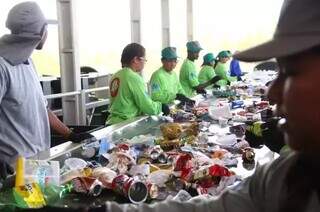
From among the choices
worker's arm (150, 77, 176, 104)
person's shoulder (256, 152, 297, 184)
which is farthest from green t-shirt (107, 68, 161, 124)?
person's shoulder (256, 152, 297, 184)

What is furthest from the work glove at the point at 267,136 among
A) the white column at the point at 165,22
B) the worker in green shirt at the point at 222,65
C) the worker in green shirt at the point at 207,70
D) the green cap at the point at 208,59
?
the white column at the point at 165,22

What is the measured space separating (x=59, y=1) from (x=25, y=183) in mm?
4767

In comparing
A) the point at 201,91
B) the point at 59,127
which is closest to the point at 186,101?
the point at 201,91

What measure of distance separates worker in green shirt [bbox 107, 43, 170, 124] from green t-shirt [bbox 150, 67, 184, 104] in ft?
3.92

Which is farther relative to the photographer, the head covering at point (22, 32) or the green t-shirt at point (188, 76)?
the green t-shirt at point (188, 76)

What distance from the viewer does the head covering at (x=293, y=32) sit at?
0.71 meters

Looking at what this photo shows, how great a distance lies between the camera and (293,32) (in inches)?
28.4

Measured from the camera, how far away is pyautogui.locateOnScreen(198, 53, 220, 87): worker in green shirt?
8466 mm

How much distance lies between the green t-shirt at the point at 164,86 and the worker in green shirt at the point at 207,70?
90.5 inches

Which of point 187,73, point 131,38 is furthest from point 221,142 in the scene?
point 131,38

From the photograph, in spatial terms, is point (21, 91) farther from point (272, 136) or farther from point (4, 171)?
point (272, 136)

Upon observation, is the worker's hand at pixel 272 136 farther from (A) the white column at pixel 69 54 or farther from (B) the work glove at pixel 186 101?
(A) the white column at pixel 69 54

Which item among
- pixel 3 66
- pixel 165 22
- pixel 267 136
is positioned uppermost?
pixel 165 22

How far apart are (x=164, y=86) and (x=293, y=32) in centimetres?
508
